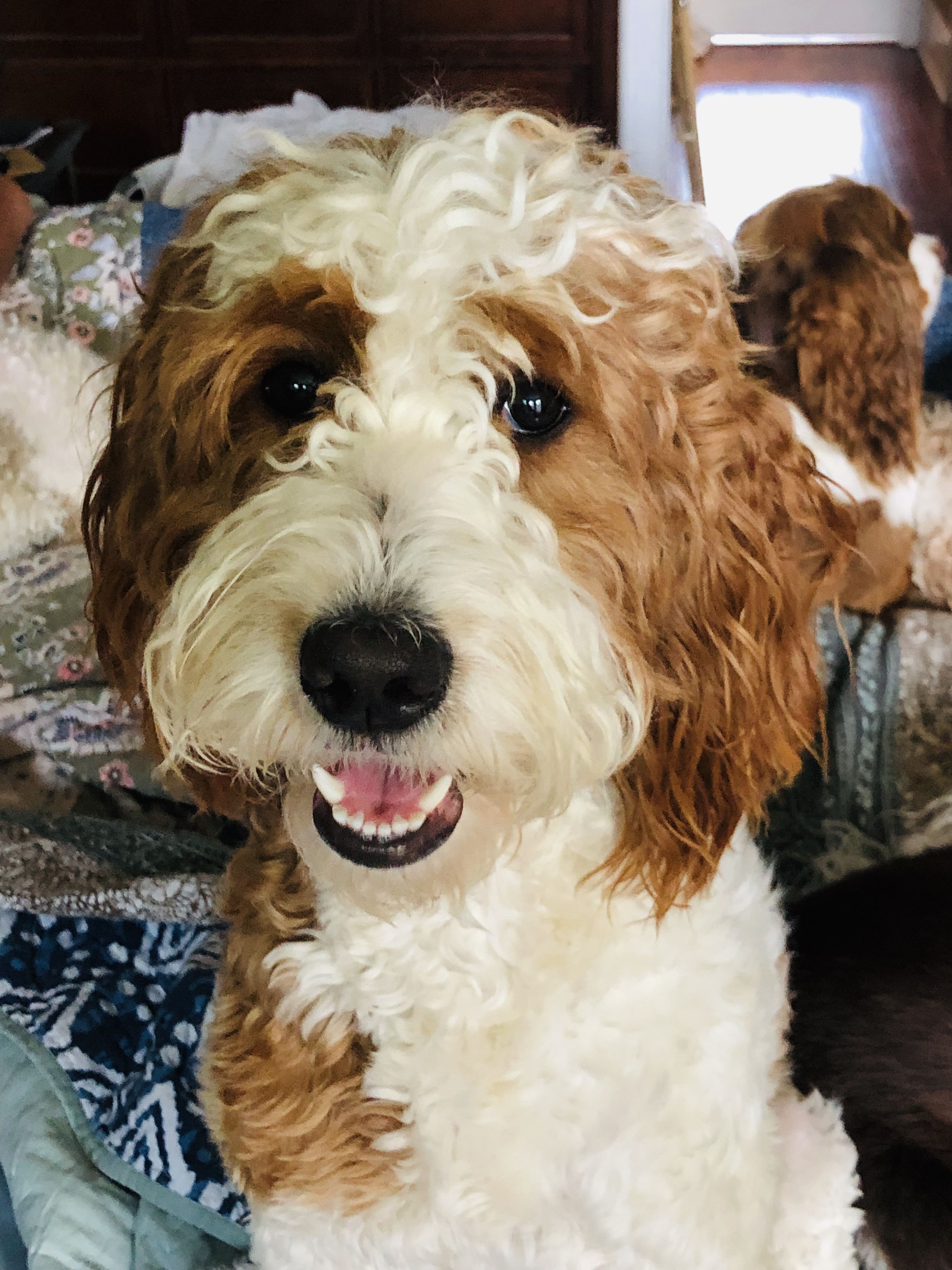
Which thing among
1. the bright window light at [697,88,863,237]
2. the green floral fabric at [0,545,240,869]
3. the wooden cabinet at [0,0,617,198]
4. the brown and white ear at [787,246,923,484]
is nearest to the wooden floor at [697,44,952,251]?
the bright window light at [697,88,863,237]

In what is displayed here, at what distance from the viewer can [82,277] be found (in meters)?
2.12

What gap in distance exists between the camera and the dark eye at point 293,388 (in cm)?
83

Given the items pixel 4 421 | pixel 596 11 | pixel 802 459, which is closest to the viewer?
pixel 802 459

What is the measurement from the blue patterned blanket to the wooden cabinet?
287 centimetres

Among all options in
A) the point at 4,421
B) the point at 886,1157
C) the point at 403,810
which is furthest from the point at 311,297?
the point at 4,421

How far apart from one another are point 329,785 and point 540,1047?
31cm

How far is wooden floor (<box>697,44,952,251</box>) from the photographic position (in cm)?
425

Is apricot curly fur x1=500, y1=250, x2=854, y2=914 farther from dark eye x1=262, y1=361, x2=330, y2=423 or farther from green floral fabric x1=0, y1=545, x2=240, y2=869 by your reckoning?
green floral fabric x1=0, y1=545, x2=240, y2=869

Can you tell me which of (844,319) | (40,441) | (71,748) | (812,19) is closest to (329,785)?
(71,748)

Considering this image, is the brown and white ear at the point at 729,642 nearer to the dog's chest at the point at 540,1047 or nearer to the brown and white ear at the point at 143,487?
the dog's chest at the point at 540,1047

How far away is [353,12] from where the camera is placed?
3.61 metres

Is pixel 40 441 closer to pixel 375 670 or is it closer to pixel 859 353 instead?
pixel 859 353

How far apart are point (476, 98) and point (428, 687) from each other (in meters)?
0.60

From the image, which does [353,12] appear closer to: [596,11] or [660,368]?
[596,11]
